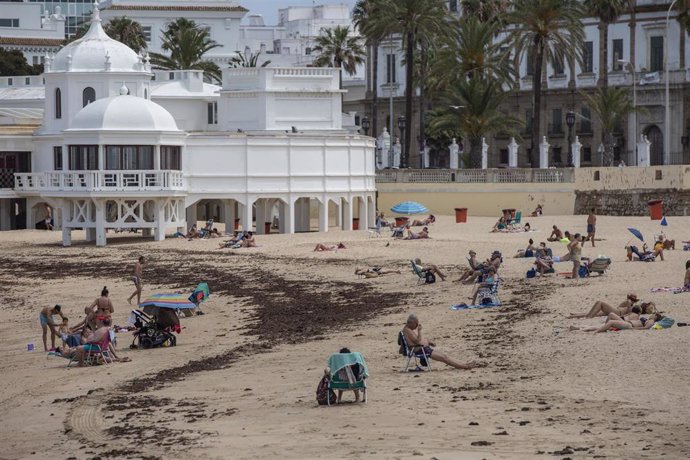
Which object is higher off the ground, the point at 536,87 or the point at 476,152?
the point at 536,87

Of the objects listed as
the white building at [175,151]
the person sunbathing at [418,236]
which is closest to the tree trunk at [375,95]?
the white building at [175,151]

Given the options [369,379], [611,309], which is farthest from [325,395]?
[611,309]

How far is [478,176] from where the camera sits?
70000 mm

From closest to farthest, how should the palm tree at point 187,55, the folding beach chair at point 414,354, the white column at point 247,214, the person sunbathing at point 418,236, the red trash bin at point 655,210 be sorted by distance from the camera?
1. the folding beach chair at point 414,354
2. the person sunbathing at point 418,236
3. the white column at point 247,214
4. the red trash bin at point 655,210
5. the palm tree at point 187,55

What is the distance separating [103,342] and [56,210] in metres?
39.0

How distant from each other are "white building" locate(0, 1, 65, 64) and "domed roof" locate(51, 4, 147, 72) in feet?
169

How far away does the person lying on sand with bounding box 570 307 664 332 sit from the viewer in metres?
25.7

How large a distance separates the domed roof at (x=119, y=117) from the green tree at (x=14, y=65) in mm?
49367

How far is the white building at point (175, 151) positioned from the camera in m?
56.4

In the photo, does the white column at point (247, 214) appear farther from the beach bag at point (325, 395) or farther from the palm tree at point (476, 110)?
the beach bag at point (325, 395)

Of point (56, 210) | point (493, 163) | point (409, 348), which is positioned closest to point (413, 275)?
point (409, 348)

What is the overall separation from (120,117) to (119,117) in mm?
36

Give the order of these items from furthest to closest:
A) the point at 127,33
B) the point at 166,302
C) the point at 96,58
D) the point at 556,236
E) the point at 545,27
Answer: the point at 127,33
the point at 545,27
the point at 96,58
the point at 556,236
the point at 166,302

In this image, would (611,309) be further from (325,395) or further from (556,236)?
(556,236)
